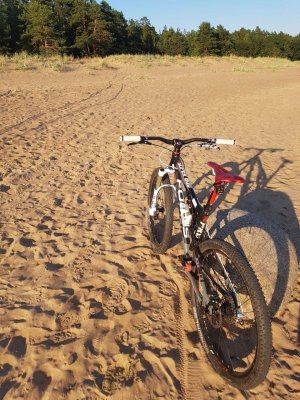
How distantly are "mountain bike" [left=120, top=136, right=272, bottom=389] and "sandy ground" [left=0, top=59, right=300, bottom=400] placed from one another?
0.22 meters

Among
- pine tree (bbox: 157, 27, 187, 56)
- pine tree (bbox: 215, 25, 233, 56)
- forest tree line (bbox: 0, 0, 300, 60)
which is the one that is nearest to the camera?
forest tree line (bbox: 0, 0, 300, 60)

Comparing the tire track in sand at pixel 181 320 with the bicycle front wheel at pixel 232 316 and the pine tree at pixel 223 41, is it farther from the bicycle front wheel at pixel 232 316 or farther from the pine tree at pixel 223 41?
the pine tree at pixel 223 41

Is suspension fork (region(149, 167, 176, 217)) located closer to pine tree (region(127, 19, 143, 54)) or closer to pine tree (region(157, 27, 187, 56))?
pine tree (region(127, 19, 143, 54))

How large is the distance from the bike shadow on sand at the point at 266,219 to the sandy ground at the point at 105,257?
0.17 ft

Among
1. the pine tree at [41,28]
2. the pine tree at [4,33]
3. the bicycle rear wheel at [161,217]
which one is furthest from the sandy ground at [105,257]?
the pine tree at [4,33]

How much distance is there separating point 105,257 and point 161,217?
94 cm

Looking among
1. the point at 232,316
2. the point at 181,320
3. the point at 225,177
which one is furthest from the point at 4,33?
the point at 232,316

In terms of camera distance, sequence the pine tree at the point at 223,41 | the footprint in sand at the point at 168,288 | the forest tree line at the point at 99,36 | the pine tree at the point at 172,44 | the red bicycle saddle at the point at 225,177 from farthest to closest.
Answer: the pine tree at the point at 172,44, the pine tree at the point at 223,41, the forest tree line at the point at 99,36, the footprint in sand at the point at 168,288, the red bicycle saddle at the point at 225,177

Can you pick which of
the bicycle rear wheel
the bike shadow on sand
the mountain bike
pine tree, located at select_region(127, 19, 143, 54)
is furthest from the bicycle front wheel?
pine tree, located at select_region(127, 19, 143, 54)

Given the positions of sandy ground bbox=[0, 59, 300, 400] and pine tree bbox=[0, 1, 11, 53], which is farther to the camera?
pine tree bbox=[0, 1, 11, 53]

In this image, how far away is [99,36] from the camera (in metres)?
43.4

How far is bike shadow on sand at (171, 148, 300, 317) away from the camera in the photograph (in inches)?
135

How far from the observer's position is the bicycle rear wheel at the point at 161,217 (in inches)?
156

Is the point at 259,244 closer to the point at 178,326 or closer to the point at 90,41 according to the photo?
the point at 178,326
